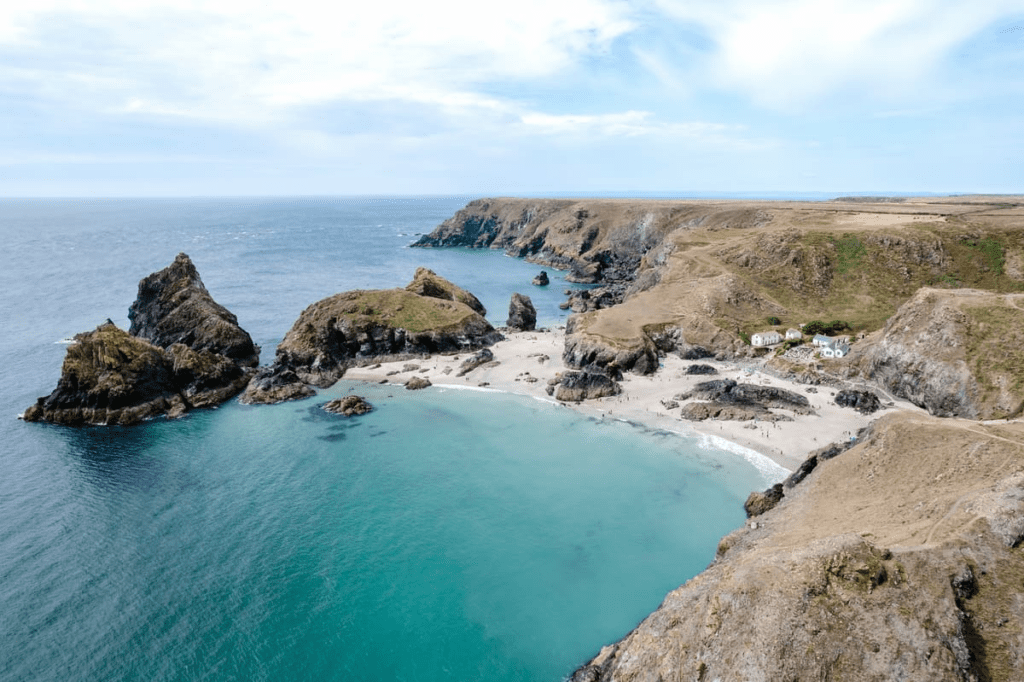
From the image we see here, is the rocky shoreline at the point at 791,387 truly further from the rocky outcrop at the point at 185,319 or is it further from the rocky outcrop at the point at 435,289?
the rocky outcrop at the point at 435,289

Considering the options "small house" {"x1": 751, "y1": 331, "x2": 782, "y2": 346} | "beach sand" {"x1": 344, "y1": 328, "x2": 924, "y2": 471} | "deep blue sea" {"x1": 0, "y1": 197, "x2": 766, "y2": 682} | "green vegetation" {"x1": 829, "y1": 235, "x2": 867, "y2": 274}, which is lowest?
"deep blue sea" {"x1": 0, "y1": 197, "x2": 766, "y2": 682}

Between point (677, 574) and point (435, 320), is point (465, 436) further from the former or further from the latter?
point (435, 320)

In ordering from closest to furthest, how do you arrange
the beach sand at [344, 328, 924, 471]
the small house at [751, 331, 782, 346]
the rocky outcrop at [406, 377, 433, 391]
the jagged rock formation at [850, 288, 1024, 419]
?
1. the jagged rock formation at [850, 288, 1024, 419]
2. the beach sand at [344, 328, 924, 471]
3. the rocky outcrop at [406, 377, 433, 391]
4. the small house at [751, 331, 782, 346]

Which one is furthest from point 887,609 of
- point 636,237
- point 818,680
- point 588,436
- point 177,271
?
point 636,237

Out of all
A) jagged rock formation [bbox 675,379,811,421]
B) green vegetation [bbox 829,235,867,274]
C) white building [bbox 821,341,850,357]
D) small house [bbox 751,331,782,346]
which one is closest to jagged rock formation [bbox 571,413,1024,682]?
jagged rock formation [bbox 675,379,811,421]

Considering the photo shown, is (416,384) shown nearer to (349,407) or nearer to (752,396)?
(349,407)

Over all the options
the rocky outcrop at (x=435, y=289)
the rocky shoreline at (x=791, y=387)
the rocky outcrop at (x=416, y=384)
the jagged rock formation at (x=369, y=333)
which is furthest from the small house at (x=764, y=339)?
the rocky outcrop at (x=435, y=289)

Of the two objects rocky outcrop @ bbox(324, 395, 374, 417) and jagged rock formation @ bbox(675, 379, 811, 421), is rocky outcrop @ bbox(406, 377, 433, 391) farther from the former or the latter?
jagged rock formation @ bbox(675, 379, 811, 421)
